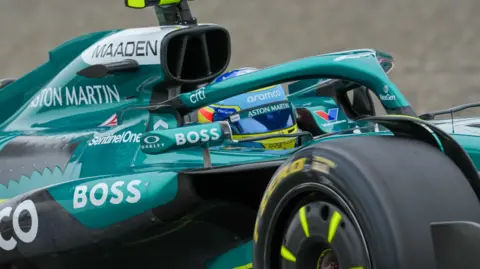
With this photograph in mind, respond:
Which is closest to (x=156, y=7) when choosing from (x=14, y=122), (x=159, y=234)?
(x=14, y=122)

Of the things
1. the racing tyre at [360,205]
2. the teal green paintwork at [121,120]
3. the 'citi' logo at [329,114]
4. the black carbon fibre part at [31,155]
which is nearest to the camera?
the racing tyre at [360,205]

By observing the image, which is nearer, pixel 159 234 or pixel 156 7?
pixel 159 234

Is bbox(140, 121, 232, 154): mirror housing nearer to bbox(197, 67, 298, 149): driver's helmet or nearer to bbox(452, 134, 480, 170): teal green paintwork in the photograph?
bbox(452, 134, 480, 170): teal green paintwork

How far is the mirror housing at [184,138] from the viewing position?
388cm

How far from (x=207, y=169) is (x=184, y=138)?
19 centimetres

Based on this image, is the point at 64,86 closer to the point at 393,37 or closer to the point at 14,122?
the point at 14,122

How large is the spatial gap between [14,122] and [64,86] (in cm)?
44

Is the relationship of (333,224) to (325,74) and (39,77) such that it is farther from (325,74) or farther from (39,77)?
(39,77)

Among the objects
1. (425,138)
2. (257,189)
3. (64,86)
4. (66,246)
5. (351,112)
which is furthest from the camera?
(351,112)

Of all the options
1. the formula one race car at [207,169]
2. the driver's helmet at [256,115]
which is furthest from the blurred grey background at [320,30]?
the driver's helmet at [256,115]

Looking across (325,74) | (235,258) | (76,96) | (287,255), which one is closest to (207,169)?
(235,258)

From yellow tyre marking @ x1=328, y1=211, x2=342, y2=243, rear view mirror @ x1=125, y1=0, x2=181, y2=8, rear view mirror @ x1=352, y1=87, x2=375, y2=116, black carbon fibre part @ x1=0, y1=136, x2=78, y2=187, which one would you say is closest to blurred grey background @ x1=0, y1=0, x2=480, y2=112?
rear view mirror @ x1=352, y1=87, x2=375, y2=116

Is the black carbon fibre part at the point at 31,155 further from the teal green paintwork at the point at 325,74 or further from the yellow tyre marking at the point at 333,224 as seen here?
the yellow tyre marking at the point at 333,224

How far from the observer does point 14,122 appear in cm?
543
